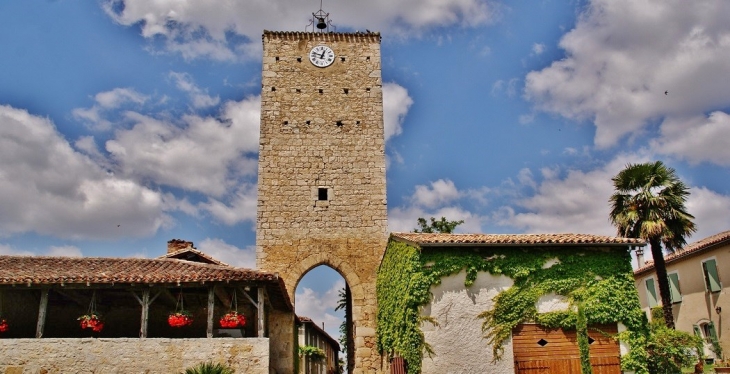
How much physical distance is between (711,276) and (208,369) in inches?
714

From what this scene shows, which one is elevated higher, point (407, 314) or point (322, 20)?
point (322, 20)

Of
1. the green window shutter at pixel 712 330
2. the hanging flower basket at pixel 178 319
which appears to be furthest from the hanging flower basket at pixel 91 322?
the green window shutter at pixel 712 330

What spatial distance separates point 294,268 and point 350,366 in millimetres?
4106

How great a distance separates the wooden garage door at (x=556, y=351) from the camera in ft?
44.8

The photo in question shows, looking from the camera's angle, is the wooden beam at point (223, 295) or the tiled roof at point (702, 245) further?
the tiled roof at point (702, 245)

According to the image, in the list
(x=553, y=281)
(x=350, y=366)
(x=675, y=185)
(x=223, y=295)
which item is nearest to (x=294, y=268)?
(x=350, y=366)

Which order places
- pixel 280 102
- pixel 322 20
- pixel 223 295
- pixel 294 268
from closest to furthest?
pixel 223 295 < pixel 294 268 < pixel 280 102 < pixel 322 20

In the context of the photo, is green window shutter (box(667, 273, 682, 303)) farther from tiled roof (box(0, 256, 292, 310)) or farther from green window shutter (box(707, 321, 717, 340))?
tiled roof (box(0, 256, 292, 310))

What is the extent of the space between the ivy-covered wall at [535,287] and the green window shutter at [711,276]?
28.2ft

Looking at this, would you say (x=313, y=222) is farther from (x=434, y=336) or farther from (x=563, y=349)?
(x=563, y=349)

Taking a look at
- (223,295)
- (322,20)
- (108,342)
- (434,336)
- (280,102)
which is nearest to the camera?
(108,342)

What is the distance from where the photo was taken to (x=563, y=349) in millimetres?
13797

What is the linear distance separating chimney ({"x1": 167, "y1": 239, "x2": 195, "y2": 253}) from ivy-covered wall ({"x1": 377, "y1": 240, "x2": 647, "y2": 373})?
9.17 metres

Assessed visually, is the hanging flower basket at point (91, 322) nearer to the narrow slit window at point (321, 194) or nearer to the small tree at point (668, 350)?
the narrow slit window at point (321, 194)
